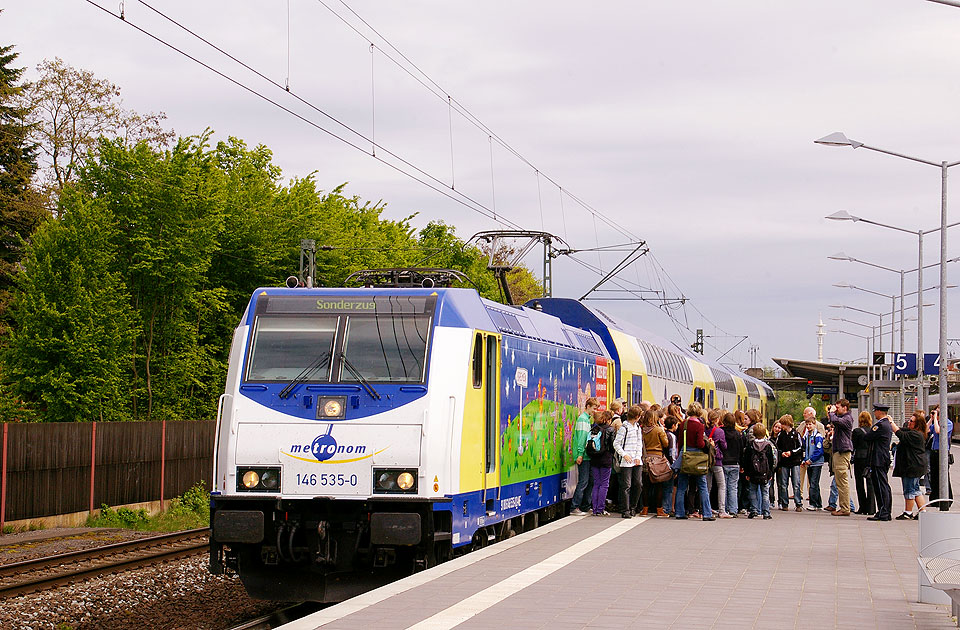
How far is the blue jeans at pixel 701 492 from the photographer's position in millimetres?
17703

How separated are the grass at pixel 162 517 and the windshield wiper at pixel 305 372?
12.2m

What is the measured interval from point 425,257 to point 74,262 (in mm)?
21351

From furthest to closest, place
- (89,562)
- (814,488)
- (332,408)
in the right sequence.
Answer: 1. (814,488)
2. (89,562)
3. (332,408)

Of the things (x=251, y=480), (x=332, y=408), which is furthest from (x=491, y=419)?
(x=251, y=480)

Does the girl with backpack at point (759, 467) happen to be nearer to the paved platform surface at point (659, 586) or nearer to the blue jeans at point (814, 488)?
the blue jeans at point (814, 488)

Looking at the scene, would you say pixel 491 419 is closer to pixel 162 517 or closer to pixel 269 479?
pixel 269 479

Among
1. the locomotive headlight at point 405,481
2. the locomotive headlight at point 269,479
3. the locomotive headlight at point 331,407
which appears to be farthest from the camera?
the locomotive headlight at point 331,407

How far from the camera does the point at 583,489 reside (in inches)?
734

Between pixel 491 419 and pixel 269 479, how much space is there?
269 cm

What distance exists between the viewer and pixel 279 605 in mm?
14070

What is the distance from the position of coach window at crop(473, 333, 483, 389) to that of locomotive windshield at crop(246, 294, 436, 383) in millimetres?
644

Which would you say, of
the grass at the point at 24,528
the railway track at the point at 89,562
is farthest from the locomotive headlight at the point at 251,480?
the grass at the point at 24,528

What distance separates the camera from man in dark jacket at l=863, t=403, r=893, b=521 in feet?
58.9

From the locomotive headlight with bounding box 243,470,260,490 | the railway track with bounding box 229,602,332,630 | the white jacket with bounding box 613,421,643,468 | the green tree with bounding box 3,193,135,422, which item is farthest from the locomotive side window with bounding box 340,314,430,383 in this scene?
the green tree with bounding box 3,193,135,422
